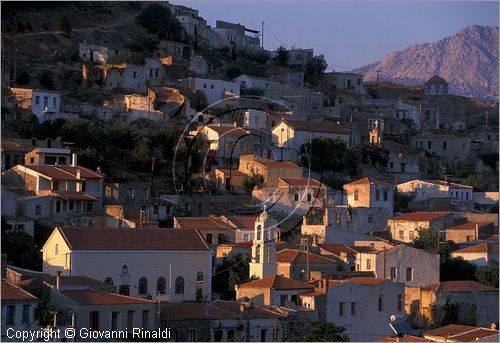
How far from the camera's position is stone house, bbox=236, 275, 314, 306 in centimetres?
3959

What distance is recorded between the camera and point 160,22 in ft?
257

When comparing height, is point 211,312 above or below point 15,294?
below

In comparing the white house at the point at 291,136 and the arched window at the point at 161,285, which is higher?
the white house at the point at 291,136

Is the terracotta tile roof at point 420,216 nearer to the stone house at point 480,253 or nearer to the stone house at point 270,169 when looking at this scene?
the stone house at point 480,253

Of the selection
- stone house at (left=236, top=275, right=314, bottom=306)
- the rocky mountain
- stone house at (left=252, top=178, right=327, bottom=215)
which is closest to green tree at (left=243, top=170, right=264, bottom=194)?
stone house at (left=252, top=178, right=327, bottom=215)

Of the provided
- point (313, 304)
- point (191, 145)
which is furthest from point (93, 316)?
point (191, 145)

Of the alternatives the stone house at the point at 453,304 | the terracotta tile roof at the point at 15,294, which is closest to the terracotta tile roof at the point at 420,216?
the stone house at the point at 453,304

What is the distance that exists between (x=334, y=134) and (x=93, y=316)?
3085 cm

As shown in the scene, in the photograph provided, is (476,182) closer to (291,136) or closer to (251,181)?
(291,136)

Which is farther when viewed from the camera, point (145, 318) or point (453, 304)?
point (453, 304)

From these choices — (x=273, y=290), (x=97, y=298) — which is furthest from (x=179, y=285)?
(x=97, y=298)

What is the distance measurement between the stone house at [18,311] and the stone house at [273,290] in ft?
26.5

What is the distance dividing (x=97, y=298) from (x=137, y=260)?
6901 millimetres

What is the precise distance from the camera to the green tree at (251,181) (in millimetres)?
54938
